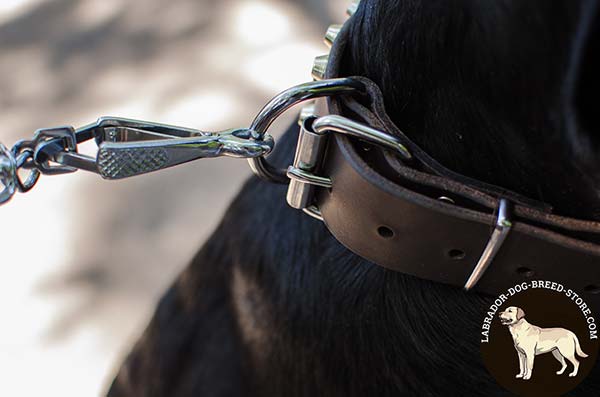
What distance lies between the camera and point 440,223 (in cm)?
75

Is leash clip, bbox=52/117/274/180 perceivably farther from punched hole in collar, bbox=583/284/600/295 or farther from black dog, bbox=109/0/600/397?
punched hole in collar, bbox=583/284/600/295

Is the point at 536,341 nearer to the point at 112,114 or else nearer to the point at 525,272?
the point at 525,272

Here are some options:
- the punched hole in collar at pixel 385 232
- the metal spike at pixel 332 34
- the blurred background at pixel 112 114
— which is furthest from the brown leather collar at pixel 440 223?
the blurred background at pixel 112 114

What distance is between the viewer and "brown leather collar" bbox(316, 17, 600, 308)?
739 millimetres

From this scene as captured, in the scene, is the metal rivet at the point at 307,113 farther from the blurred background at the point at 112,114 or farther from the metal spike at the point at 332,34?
the blurred background at the point at 112,114

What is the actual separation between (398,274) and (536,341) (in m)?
0.15

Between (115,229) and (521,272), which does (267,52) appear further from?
(521,272)

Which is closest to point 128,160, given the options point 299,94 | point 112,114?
point 299,94

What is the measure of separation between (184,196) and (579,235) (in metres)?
1.76

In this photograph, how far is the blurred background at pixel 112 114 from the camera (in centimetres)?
215

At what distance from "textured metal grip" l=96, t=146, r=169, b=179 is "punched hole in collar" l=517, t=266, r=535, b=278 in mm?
336

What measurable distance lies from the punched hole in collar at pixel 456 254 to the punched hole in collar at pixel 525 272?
50 mm

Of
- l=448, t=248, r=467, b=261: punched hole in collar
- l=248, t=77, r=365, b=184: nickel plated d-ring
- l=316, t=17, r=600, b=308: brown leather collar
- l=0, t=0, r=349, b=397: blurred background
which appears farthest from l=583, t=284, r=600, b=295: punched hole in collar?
l=0, t=0, r=349, b=397: blurred background

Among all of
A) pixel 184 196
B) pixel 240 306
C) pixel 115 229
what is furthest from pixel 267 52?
pixel 240 306
